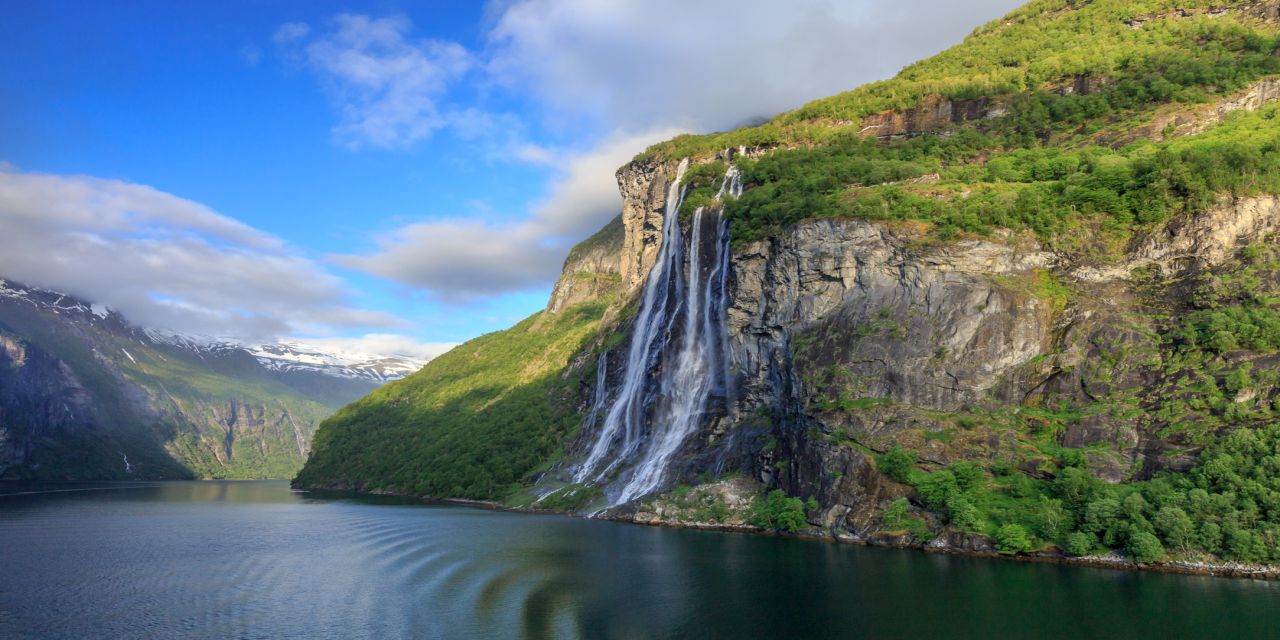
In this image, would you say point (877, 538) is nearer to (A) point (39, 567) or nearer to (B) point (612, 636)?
(B) point (612, 636)

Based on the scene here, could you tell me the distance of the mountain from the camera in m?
45.9

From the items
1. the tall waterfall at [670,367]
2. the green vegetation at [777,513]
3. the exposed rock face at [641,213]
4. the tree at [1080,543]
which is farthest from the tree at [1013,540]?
the exposed rock face at [641,213]

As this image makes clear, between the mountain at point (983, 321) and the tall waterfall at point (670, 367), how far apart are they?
397 millimetres

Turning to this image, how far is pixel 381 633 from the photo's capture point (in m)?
29.2

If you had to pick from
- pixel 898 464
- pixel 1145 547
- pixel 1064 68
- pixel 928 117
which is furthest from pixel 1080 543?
pixel 1064 68

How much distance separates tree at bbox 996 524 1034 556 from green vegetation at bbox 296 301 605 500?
2758 inches

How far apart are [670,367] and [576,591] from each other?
4929 cm

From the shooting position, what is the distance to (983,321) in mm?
57500

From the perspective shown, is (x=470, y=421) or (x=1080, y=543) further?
(x=470, y=421)

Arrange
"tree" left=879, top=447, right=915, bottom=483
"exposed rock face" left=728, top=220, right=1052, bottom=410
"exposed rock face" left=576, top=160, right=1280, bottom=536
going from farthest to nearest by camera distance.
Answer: "exposed rock face" left=728, top=220, right=1052, bottom=410 → "tree" left=879, top=447, right=915, bottom=483 → "exposed rock face" left=576, top=160, right=1280, bottom=536

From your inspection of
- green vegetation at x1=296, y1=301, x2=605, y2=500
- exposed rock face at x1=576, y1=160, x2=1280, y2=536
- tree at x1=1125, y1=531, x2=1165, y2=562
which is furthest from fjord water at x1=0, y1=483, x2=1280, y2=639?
green vegetation at x1=296, y1=301, x2=605, y2=500

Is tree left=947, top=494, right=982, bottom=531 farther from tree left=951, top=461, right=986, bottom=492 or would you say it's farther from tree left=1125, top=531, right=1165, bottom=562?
tree left=1125, top=531, right=1165, bottom=562

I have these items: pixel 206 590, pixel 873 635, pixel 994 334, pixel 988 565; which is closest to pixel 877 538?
pixel 988 565

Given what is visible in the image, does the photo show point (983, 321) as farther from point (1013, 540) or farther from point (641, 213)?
point (641, 213)
